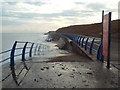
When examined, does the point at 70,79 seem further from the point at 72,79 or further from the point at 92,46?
the point at 92,46

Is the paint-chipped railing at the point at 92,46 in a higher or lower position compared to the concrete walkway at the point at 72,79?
higher

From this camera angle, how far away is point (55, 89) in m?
4.95

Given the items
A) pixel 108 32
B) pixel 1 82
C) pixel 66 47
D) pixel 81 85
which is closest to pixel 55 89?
pixel 81 85

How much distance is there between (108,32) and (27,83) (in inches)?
153

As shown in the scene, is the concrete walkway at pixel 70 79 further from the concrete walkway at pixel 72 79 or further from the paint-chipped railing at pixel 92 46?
the paint-chipped railing at pixel 92 46

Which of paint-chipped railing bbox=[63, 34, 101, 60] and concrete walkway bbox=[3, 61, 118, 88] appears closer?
concrete walkway bbox=[3, 61, 118, 88]

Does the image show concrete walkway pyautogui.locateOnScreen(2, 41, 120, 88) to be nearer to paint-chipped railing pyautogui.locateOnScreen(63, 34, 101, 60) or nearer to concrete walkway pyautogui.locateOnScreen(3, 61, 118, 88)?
concrete walkway pyautogui.locateOnScreen(3, 61, 118, 88)

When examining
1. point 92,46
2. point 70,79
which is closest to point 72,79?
point 70,79

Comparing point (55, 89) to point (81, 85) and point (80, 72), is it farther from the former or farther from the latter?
point (80, 72)

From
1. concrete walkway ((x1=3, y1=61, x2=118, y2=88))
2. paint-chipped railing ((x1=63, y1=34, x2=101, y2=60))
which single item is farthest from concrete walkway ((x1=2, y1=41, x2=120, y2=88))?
paint-chipped railing ((x1=63, y1=34, x2=101, y2=60))

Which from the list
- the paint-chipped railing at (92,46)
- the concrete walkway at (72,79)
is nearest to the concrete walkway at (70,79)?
the concrete walkway at (72,79)

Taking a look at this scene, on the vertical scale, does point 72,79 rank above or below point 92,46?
below

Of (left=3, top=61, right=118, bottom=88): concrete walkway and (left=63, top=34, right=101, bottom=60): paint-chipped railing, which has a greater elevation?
(left=63, top=34, right=101, bottom=60): paint-chipped railing

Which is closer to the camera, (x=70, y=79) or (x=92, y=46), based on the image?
(x=70, y=79)
